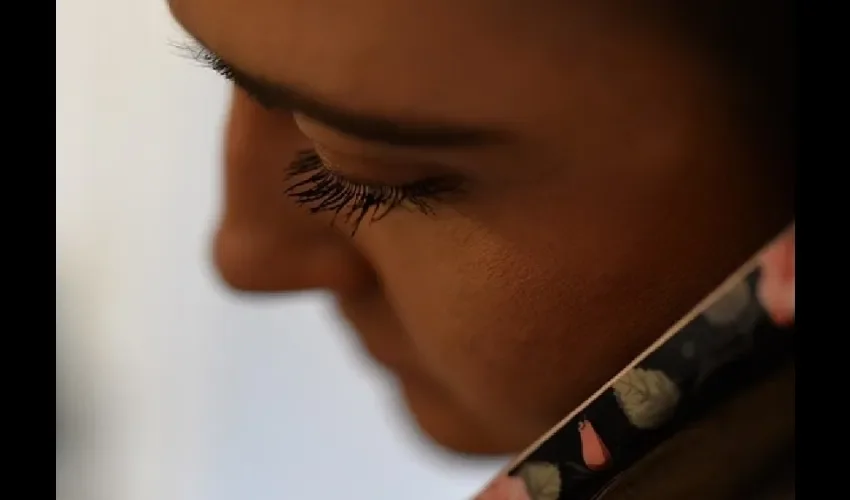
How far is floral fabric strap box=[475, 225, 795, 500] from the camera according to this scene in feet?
0.97

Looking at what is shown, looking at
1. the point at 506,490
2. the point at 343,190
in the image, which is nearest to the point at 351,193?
the point at 343,190

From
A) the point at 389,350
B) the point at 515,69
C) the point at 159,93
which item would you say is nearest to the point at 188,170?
the point at 159,93

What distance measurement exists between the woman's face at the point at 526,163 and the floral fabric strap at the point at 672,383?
5cm

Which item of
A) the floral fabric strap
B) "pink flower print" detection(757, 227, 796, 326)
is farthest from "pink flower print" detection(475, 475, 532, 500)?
"pink flower print" detection(757, 227, 796, 326)

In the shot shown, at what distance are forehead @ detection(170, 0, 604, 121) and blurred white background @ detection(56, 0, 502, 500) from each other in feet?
0.63

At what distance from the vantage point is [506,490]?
0.37 metres

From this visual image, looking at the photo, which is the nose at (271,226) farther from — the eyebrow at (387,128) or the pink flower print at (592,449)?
the pink flower print at (592,449)

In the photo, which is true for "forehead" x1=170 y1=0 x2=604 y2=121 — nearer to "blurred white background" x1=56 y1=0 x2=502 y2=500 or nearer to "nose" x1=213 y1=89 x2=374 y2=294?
"nose" x1=213 y1=89 x2=374 y2=294

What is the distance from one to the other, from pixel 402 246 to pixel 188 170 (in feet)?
0.83

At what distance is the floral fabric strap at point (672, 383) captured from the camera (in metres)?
0.30

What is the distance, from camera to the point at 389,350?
53 cm

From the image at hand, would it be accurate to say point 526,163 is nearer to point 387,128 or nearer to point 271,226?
point 387,128

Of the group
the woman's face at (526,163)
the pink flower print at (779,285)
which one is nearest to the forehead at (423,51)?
the woman's face at (526,163)

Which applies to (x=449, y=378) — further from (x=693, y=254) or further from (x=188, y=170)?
(x=188, y=170)
